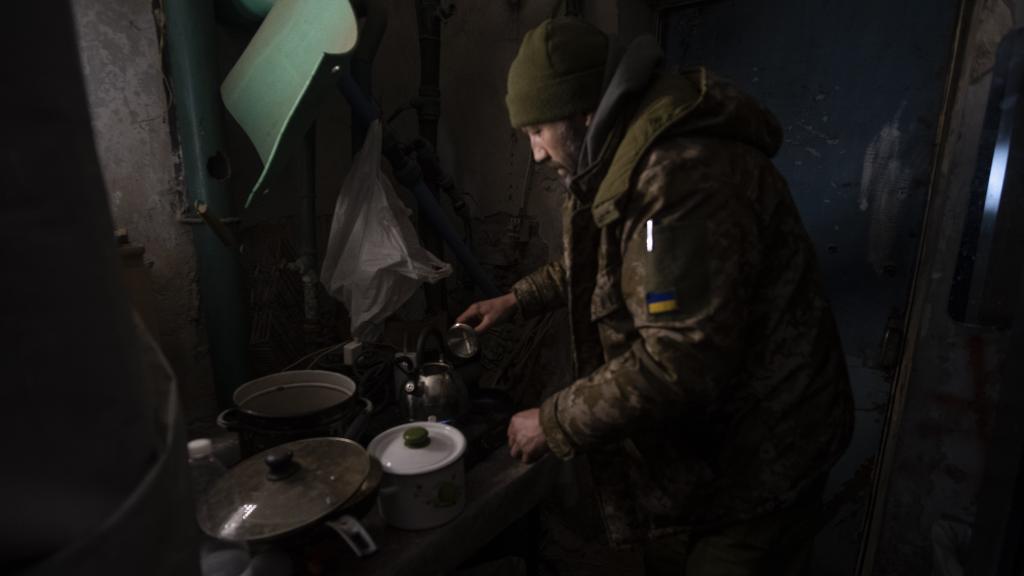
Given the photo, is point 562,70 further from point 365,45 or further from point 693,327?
point 365,45

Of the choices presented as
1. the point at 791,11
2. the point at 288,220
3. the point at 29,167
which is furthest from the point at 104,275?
the point at 791,11

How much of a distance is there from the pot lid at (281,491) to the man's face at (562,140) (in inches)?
30.8

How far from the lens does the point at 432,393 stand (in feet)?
4.71

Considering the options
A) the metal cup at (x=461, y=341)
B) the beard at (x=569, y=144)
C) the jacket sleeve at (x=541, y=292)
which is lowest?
the metal cup at (x=461, y=341)

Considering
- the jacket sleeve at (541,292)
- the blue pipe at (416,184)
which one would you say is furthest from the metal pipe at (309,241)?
the jacket sleeve at (541,292)

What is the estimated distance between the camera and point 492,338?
8.38 feet

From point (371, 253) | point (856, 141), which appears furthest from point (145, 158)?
point (856, 141)

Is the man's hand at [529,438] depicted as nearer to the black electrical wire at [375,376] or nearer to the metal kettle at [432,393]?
the metal kettle at [432,393]

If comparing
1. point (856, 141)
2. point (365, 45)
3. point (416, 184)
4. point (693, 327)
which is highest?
point (365, 45)

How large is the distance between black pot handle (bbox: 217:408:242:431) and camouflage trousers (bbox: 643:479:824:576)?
1.12 m

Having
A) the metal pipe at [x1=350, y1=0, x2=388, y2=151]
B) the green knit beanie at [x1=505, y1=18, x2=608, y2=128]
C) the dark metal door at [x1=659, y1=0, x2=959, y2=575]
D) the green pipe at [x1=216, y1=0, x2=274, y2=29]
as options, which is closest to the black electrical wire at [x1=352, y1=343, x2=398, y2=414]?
the metal pipe at [x1=350, y1=0, x2=388, y2=151]

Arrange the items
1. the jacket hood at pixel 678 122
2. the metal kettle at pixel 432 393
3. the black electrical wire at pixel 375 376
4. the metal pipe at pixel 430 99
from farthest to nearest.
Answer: the metal pipe at pixel 430 99 < the black electrical wire at pixel 375 376 < the metal kettle at pixel 432 393 < the jacket hood at pixel 678 122

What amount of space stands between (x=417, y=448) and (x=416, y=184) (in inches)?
47.2

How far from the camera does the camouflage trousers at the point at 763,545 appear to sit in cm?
113
